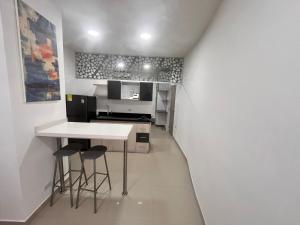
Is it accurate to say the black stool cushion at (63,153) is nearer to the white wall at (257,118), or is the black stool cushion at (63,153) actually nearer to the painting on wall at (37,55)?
the painting on wall at (37,55)

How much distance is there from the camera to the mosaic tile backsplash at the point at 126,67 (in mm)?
4461

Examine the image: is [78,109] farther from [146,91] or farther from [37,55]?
[37,55]

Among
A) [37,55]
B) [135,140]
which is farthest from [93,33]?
[135,140]

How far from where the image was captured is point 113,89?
171 inches

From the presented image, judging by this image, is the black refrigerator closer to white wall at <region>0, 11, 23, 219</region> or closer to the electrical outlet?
the electrical outlet

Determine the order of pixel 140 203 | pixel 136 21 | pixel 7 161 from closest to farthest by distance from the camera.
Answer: pixel 7 161
pixel 140 203
pixel 136 21

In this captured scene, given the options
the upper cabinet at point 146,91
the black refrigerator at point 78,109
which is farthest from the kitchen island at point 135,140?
the upper cabinet at point 146,91

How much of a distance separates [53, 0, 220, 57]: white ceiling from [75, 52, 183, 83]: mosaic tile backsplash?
2.78 ft

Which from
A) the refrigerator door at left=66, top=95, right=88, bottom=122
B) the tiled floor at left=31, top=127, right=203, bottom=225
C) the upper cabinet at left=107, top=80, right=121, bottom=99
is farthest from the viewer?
the upper cabinet at left=107, top=80, right=121, bottom=99

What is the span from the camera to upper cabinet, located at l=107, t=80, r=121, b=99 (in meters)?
4.31

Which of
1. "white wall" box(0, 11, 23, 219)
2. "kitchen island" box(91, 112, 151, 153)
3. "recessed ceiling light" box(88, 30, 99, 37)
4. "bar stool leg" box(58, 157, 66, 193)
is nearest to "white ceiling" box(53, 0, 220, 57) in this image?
"recessed ceiling light" box(88, 30, 99, 37)

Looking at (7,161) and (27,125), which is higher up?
(27,125)

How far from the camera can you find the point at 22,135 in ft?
5.13

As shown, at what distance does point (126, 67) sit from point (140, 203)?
3712 millimetres
